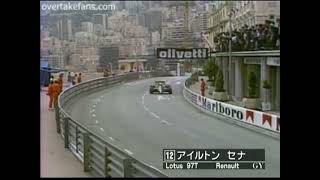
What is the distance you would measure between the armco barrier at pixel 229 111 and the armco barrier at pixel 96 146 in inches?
10.4

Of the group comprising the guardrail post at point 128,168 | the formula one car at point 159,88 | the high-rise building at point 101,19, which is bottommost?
the guardrail post at point 128,168

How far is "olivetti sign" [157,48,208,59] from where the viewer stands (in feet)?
10.8

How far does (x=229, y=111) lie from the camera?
3.41m

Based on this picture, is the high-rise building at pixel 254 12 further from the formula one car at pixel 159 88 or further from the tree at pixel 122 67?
the tree at pixel 122 67

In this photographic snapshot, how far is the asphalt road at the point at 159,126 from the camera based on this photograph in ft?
10.2

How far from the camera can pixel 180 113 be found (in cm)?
344

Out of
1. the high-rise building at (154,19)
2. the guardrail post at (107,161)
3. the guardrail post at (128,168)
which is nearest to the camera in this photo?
the guardrail post at (128,168)

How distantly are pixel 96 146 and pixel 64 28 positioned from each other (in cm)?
69

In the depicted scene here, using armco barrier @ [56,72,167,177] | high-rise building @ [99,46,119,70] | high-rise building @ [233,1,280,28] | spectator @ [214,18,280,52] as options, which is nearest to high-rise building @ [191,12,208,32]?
spectator @ [214,18,280,52]

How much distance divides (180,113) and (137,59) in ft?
1.34
